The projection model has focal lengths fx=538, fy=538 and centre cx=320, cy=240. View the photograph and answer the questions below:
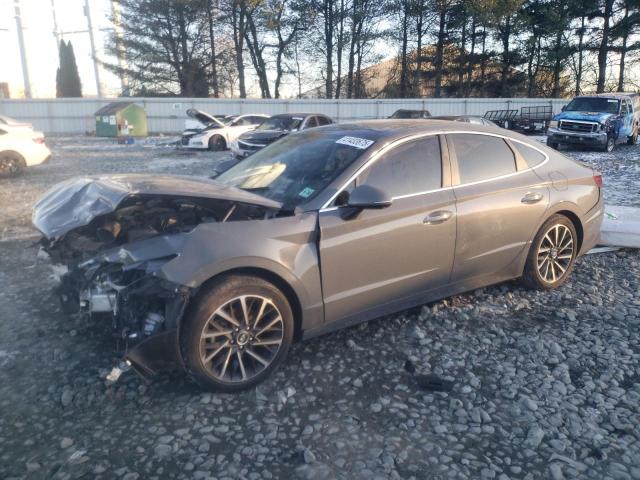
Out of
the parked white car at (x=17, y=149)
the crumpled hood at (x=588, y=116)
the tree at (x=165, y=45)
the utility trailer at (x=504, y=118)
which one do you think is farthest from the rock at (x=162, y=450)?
the tree at (x=165, y=45)

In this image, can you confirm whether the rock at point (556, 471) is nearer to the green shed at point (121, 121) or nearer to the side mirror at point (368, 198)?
the side mirror at point (368, 198)

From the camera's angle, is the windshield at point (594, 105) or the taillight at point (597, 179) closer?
the taillight at point (597, 179)

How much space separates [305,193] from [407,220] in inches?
30.2

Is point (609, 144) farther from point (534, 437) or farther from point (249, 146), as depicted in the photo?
point (534, 437)

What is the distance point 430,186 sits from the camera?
4.14 m

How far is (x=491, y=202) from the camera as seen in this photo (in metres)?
4.38

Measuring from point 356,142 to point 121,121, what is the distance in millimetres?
25093

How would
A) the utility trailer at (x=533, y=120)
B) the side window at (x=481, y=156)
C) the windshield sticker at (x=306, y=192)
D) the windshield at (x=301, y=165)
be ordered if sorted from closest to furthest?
the windshield sticker at (x=306, y=192), the windshield at (x=301, y=165), the side window at (x=481, y=156), the utility trailer at (x=533, y=120)

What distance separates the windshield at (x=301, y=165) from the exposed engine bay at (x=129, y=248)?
380mm

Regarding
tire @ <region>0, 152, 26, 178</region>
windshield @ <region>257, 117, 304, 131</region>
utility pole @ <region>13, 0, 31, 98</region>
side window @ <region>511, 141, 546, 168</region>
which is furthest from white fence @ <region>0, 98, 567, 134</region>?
side window @ <region>511, 141, 546, 168</region>

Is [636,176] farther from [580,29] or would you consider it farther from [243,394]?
[580,29]

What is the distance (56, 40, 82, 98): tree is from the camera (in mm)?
44375

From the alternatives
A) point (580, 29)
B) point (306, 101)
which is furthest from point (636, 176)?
point (580, 29)

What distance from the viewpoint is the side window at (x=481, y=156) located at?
14.4 ft
